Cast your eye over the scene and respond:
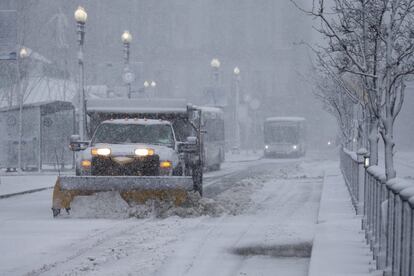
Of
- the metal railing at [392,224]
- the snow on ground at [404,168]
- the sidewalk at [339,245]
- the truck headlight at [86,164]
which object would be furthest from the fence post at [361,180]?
the truck headlight at [86,164]

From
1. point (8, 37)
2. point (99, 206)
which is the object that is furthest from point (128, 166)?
point (8, 37)

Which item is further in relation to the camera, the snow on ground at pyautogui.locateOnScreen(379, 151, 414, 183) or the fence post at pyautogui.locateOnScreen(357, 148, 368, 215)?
the snow on ground at pyautogui.locateOnScreen(379, 151, 414, 183)

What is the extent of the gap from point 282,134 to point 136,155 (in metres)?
44.4

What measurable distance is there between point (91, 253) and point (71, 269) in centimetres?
131

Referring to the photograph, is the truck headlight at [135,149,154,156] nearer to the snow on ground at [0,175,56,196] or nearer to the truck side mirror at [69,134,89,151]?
the truck side mirror at [69,134,89,151]

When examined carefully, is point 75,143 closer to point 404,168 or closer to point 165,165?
point 165,165

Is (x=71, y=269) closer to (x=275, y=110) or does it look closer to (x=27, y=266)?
(x=27, y=266)

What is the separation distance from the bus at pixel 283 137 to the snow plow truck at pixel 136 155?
40438mm

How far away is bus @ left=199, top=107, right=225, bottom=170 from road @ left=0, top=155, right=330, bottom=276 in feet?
50.4

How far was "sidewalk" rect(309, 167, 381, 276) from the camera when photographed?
9.24 meters

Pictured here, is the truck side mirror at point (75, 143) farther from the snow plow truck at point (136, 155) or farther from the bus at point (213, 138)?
the bus at point (213, 138)

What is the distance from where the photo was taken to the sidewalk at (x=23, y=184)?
2345 centimetres

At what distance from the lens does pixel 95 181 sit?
16.0 meters

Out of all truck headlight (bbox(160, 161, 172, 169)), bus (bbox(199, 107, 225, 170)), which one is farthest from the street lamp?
truck headlight (bbox(160, 161, 172, 169))
